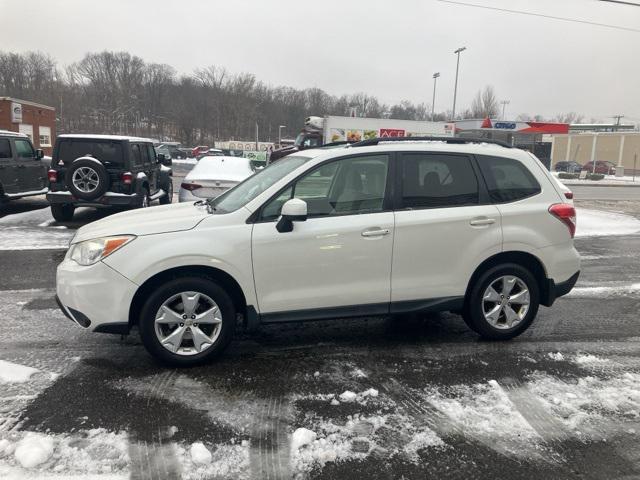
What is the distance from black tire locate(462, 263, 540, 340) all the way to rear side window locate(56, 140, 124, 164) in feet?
27.3

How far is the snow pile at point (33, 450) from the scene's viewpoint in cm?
282

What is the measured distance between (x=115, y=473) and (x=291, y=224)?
2.09 m

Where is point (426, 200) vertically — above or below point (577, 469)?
above

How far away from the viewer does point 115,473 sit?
277 cm

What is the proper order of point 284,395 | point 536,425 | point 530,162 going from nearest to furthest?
point 536,425 → point 284,395 → point 530,162

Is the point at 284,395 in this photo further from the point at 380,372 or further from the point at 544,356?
the point at 544,356

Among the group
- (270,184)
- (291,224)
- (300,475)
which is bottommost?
(300,475)

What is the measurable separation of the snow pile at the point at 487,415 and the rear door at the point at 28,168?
12.2 metres

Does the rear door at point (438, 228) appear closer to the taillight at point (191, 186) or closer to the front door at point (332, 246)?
the front door at point (332, 246)

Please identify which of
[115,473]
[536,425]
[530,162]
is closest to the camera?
[115,473]

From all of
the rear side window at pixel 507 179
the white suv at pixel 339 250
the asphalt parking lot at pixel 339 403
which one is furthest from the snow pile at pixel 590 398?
the rear side window at pixel 507 179

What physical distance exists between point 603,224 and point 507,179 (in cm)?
1092

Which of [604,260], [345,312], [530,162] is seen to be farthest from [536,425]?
[604,260]

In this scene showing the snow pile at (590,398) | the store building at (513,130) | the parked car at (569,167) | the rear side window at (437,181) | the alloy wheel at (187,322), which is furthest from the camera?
the parked car at (569,167)
